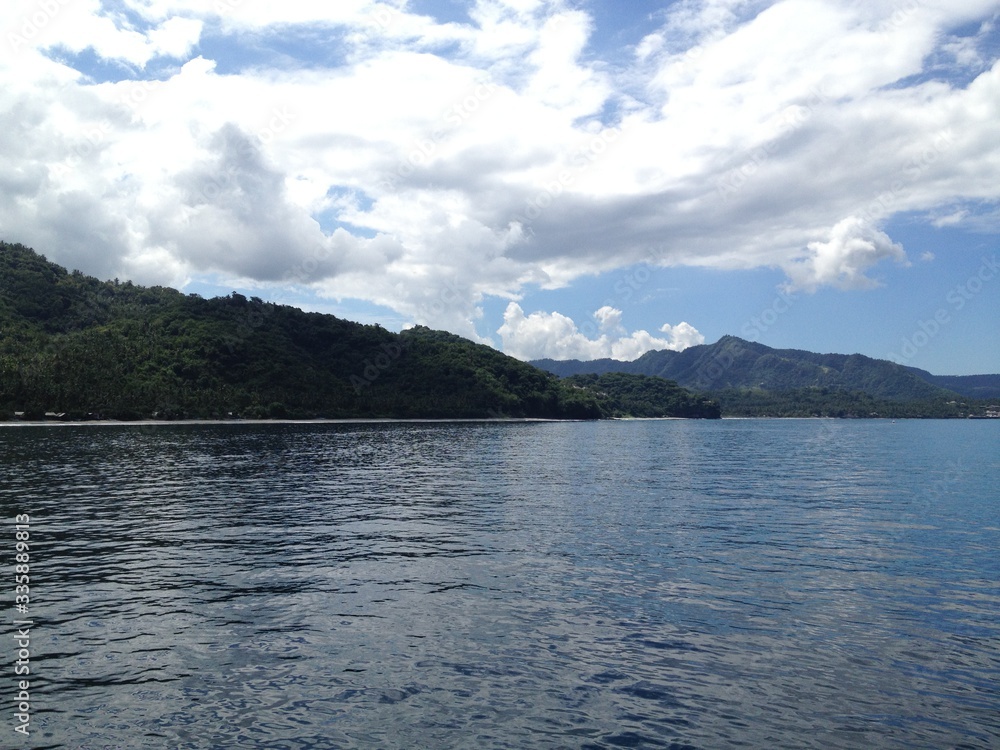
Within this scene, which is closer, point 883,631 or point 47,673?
point 47,673

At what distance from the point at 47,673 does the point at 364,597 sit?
11764 millimetres

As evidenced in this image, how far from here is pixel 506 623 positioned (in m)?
24.2

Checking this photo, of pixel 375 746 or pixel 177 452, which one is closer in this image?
pixel 375 746

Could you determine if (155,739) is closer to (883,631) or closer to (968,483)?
(883,631)

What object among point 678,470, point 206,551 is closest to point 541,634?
point 206,551

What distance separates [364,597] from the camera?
27.7 metres

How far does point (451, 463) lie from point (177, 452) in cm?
4715

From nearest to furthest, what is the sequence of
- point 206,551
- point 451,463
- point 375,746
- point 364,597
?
point 375,746, point 364,597, point 206,551, point 451,463

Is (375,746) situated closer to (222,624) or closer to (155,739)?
(155,739)

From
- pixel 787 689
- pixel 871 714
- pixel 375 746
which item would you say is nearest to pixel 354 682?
pixel 375 746

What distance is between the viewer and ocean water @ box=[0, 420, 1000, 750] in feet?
54.1

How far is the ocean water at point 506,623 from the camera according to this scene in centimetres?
1648

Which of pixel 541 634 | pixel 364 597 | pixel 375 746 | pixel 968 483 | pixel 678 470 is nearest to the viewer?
pixel 375 746

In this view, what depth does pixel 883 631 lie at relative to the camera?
23422 mm
